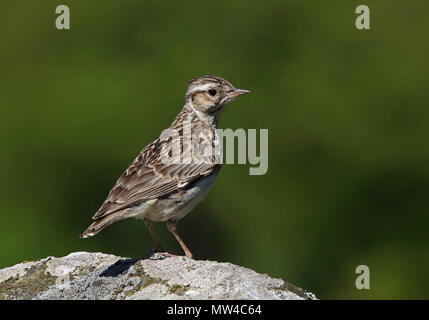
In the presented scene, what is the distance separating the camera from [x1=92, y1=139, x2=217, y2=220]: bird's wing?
8.78 m

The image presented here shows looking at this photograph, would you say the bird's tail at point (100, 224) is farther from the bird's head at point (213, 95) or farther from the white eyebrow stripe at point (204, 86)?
the white eyebrow stripe at point (204, 86)

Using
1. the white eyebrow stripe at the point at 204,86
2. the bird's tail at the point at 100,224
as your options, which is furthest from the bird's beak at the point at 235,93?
the bird's tail at the point at 100,224

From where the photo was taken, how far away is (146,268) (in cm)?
795

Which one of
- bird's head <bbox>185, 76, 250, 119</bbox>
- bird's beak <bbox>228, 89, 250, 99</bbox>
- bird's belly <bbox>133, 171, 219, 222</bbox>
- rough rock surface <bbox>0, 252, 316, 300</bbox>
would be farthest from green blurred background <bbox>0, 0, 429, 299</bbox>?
rough rock surface <bbox>0, 252, 316, 300</bbox>

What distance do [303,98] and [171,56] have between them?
120 inches

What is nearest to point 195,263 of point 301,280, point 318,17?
point 301,280

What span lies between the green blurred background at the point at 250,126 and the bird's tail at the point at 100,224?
7.05 meters

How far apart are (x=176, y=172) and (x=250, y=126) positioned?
25.8 feet

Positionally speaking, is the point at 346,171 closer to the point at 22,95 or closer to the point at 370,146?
the point at 370,146

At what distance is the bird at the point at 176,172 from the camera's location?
29.0ft

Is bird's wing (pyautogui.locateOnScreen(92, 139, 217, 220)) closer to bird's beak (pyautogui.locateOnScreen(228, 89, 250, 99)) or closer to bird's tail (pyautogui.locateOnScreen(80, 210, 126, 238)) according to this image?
bird's tail (pyautogui.locateOnScreen(80, 210, 126, 238))

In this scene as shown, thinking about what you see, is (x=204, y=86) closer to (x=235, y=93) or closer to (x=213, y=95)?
(x=213, y=95)

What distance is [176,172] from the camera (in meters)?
9.35

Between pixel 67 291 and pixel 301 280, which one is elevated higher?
pixel 67 291
